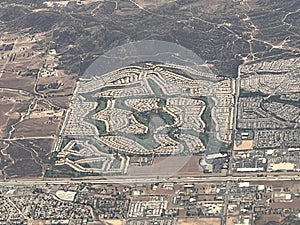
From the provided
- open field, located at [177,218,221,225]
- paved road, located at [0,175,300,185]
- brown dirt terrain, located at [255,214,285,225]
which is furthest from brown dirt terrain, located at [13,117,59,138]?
brown dirt terrain, located at [255,214,285,225]

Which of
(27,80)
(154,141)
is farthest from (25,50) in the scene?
(154,141)

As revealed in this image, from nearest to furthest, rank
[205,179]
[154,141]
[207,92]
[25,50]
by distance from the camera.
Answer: [205,179] → [154,141] → [207,92] → [25,50]

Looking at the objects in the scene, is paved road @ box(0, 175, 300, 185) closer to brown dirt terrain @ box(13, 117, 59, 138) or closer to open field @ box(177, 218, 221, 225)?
open field @ box(177, 218, 221, 225)

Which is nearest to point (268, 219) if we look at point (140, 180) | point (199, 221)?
point (199, 221)

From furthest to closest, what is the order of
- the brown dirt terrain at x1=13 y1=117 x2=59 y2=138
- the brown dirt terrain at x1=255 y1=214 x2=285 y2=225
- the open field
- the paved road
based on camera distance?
the brown dirt terrain at x1=13 y1=117 x2=59 y2=138 < the paved road < the open field < the brown dirt terrain at x1=255 y1=214 x2=285 y2=225

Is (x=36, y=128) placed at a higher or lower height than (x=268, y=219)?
higher

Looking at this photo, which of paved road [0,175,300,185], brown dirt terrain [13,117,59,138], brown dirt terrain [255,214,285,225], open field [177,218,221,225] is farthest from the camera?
brown dirt terrain [13,117,59,138]

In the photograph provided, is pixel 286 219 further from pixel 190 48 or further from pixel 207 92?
pixel 190 48

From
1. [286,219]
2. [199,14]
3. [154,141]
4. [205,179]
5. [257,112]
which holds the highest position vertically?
[199,14]

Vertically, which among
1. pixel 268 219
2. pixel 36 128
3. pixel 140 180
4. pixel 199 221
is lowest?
pixel 199 221

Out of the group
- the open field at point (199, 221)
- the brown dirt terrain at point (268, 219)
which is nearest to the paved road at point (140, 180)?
the brown dirt terrain at point (268, 219)

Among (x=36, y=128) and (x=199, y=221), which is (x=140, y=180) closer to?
(x=199, y=221)
